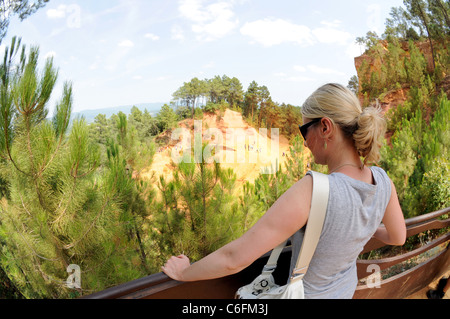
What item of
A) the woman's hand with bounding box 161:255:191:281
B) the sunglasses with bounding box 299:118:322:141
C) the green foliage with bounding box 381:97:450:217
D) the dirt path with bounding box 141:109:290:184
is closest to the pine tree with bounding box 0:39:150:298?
the woman's hand with bounding box 161:255:191:281

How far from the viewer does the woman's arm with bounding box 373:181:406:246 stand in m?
0.77

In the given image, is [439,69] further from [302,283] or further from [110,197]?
[302,283]

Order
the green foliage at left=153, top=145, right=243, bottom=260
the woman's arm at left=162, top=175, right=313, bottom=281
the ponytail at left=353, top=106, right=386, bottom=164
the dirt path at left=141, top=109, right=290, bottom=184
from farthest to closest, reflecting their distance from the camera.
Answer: the dirt path at left=141, top=109, right=290, bottom=184 < the green foliage at left=153, top=145, right=243, bottom=260 < the ponytail at left=353, top=106, right=386, bottom=164 < the woman's arm at left=162, top=175, right=313, bottom=281

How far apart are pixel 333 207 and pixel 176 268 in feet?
1.14

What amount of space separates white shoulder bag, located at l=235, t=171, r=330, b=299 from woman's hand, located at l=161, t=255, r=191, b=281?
125 millimetres

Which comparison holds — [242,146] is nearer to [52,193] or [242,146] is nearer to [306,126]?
[52,193]

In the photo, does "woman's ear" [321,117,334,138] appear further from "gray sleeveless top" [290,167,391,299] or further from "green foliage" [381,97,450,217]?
"green foliage" [381,97,450,217]

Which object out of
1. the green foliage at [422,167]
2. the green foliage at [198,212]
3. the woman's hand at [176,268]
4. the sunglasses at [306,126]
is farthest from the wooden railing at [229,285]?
the green foliage at [422,167]

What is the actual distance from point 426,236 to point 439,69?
11431 mm

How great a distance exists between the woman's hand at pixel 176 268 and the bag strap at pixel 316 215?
0.79 feet

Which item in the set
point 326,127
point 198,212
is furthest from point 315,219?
point 198,212

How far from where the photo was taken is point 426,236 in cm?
419

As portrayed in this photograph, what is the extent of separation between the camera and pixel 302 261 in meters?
Answer: 0.64
